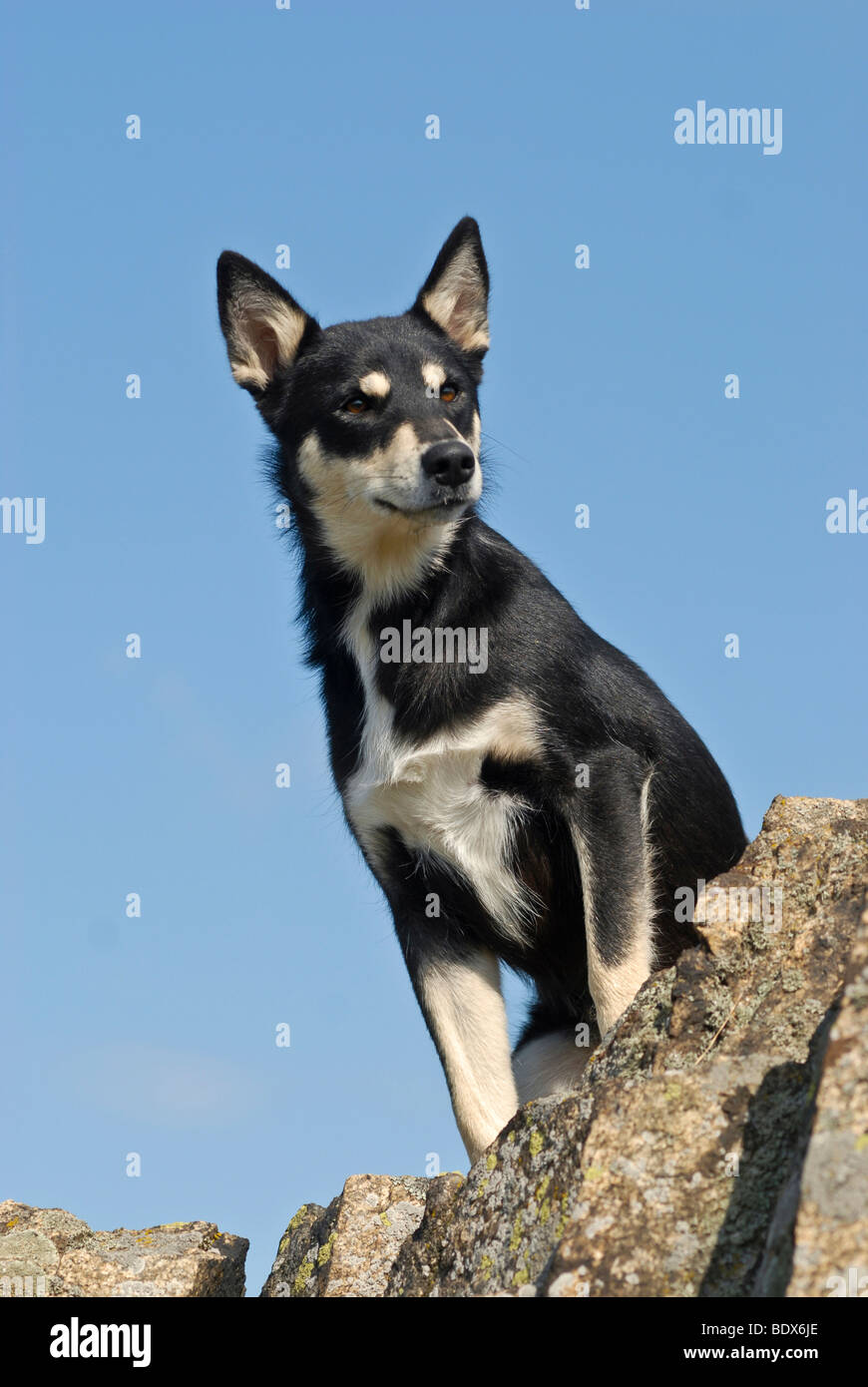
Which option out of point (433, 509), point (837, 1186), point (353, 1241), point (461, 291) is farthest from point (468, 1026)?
point (461, 291)

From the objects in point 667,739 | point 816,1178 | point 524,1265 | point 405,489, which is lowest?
point 524,1265

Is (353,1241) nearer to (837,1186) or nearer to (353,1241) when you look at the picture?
(353,1241)

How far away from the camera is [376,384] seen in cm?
574

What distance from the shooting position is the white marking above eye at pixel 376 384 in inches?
226

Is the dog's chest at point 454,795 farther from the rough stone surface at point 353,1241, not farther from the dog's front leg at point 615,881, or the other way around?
the rough stone surface at point 353,1241

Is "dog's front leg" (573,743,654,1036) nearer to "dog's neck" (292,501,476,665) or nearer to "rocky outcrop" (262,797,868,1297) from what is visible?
"rocky outcrop" (262,797,868,1297)

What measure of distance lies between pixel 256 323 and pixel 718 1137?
4627mm

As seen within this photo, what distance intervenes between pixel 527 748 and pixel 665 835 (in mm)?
858

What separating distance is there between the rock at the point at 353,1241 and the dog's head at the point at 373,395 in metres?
2.76

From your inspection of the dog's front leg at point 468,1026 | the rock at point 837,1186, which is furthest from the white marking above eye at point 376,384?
the rock at point 837,1186

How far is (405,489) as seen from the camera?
5.53 meters

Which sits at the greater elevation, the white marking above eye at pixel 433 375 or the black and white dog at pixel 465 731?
the white marking above eye at pixel 433 375
